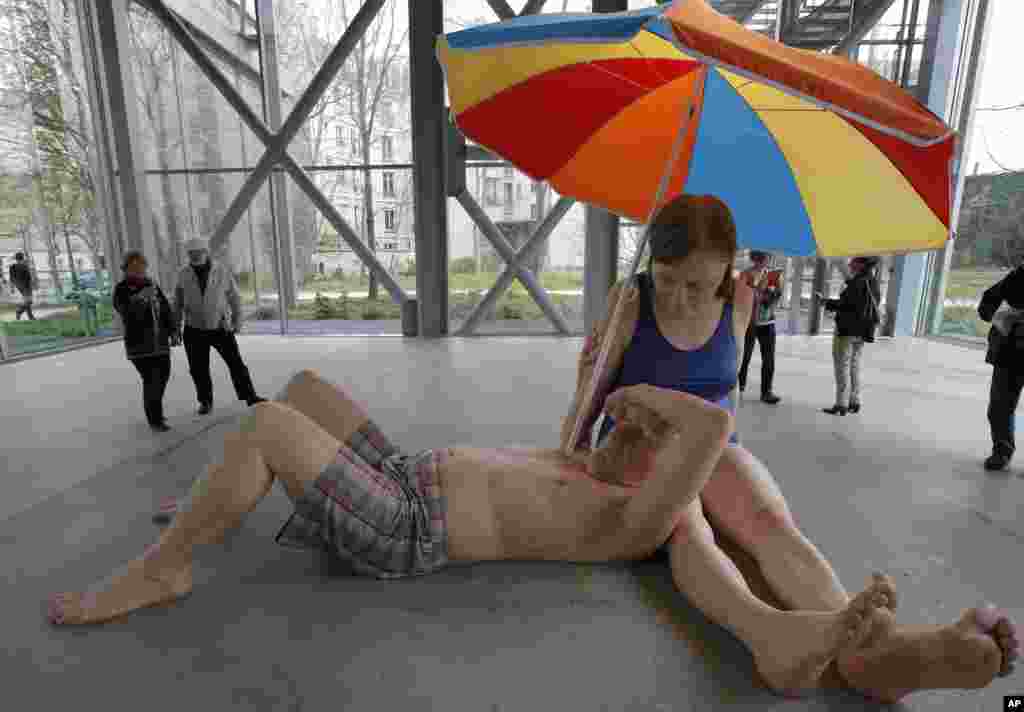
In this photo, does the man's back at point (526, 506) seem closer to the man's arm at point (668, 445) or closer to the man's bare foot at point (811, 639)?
the man's arm at point (668, 445)

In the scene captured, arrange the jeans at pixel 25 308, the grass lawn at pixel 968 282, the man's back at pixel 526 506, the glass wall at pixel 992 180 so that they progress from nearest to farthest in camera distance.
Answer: the man's back at pixel 526 506 < the jeans at pixel 25 308 < the glass wall at pixel 992 180 < the grass lawn at pixel 968 282

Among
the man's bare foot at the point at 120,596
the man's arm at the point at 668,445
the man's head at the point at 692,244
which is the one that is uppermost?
the man's head at the point at 692,244

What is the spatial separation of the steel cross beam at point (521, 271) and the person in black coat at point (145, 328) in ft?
16.3

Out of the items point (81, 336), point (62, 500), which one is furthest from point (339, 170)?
point (62, 500)

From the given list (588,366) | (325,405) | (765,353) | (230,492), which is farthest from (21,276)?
(765,353)

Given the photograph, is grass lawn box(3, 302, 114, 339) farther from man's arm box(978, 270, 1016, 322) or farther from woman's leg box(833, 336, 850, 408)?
man's arm box(978, 270, 1016, 322)

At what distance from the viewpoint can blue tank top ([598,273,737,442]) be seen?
1.99 metres

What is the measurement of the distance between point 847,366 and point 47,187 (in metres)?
9.86

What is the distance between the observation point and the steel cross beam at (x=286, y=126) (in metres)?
8.06

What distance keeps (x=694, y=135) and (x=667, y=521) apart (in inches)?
64.0

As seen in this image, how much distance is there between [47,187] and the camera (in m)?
7.28

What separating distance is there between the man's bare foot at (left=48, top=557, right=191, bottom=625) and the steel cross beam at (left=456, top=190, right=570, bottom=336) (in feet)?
23.4

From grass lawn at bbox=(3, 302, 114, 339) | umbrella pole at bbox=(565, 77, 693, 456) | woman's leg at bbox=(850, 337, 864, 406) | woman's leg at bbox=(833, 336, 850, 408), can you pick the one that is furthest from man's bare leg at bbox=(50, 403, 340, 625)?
grass lawn at bbox=(3, 302, 114, 339)

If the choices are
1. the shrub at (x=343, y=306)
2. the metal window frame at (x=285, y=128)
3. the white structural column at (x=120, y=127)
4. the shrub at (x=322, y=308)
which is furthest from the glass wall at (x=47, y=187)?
the shrub at (x=343, y=306)
